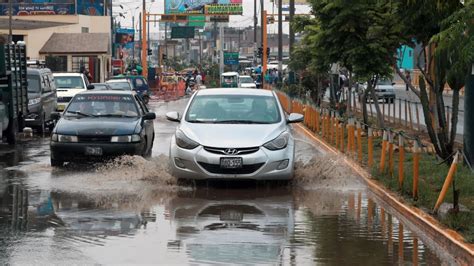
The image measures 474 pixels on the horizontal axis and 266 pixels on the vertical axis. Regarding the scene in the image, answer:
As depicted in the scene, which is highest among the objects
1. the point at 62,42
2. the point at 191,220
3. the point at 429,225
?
the point at 62,42

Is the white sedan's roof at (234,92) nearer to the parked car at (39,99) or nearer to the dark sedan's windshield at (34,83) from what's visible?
the parked car at (39,99)

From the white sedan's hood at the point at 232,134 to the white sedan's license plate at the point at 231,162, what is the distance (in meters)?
0.20

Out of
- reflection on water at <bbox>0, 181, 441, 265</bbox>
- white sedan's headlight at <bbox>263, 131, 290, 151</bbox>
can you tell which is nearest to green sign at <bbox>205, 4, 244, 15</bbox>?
white sedan's headlight at <bbox>263, 131, 290, 151</bbox>

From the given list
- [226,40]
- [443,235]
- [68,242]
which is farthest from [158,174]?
[226,40]

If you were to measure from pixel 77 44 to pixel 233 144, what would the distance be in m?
48.2

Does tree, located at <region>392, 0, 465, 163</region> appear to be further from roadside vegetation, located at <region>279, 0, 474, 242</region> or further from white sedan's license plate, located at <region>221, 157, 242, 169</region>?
white sedan's license plate, located at <region>221, 157, 242, 169</region>

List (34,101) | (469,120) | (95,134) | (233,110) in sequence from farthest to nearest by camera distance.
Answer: (34,101) < (95,134) < (233,110) < (469,120)

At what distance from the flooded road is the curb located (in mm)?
135

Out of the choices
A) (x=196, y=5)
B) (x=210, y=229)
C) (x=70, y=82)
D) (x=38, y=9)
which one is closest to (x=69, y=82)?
(x=70, y=82)

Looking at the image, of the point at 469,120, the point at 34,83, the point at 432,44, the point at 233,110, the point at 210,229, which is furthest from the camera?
the point at 34,83

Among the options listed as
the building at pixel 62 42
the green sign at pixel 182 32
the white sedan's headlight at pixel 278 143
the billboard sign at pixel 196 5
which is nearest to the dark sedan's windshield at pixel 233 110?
the white sedan's headlight at pixel 278 143

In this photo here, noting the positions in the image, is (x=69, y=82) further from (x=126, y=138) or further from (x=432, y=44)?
(x=432, y=44)

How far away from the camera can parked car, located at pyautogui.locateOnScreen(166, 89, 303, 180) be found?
13.9 m

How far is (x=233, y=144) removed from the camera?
45.7 feet
